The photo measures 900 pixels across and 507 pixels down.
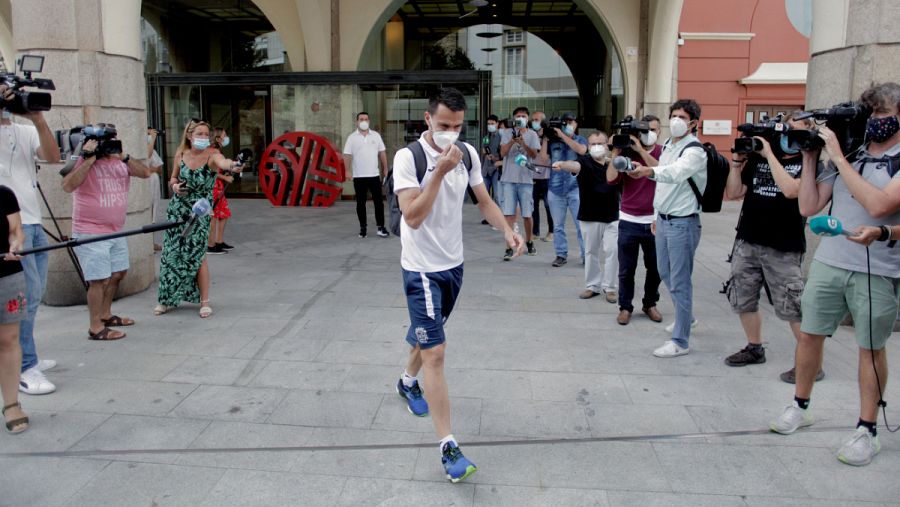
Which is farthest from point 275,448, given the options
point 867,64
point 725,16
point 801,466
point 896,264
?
point 725,16

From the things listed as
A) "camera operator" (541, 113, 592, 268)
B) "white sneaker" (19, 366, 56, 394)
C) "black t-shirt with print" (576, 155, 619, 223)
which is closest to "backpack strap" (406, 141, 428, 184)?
"white sneaker" (19, 366, 56, 394)

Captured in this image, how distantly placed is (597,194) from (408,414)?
365cm

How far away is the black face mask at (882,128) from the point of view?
135 inches

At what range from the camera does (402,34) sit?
67.9ft

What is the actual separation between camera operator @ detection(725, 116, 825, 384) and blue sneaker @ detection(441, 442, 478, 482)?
244cm

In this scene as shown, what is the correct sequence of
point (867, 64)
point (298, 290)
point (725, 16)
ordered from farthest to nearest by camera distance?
Result: point (725, 16)
point (298, 290)
point (867, 64)

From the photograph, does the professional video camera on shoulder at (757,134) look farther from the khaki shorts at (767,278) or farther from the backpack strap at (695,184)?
the khaki shorts at (767,278)

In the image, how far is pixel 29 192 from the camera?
15.5ft

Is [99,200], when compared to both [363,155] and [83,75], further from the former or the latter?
[363,155]

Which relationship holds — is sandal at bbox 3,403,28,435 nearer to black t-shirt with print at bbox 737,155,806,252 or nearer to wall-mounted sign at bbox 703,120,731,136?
black t-shirt with print at bbox 737,155,806,252

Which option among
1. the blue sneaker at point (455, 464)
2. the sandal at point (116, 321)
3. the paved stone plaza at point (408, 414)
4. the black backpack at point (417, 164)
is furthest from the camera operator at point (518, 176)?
the blue sneaker at point (455, 464)

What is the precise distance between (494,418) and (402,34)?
18132mm

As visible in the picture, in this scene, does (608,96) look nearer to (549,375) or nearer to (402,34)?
(402,34)

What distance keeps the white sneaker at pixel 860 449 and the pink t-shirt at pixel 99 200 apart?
519 centimetres
